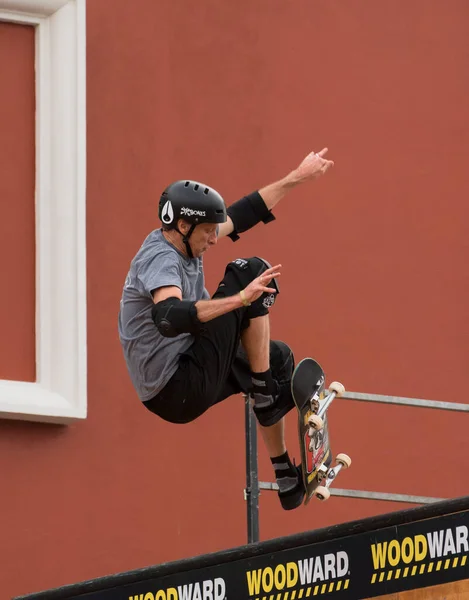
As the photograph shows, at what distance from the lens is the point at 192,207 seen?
824 cm

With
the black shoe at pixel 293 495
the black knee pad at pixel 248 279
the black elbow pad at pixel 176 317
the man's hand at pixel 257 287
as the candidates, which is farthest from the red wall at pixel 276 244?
the man's hand at pixel 257 287

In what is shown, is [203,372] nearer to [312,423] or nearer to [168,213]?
[312,423]

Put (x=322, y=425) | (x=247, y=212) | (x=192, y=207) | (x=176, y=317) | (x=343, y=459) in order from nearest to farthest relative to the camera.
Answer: (x=176, y=317), (x=192, y=207), (x=322, y=425), (x=343, y=459), (x=247, y=212)

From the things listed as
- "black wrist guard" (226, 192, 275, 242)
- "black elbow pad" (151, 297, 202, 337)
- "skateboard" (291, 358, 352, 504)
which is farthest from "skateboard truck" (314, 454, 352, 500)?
"black wrist guard" (226, 192, 275, 242)

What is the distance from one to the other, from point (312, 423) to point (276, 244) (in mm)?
3097

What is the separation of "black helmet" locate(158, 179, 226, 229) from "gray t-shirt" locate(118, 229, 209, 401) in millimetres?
121

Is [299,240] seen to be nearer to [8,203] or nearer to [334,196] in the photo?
[334,196]

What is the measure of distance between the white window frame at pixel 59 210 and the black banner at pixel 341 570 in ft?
8.72

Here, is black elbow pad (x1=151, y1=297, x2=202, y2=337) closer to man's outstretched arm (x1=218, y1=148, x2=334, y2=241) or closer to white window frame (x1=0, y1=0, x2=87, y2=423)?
man's outstretched arm (x1=218, y1=148, x2=334, y2=241)

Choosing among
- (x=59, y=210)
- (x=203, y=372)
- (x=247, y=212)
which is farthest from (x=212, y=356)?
(x=59, y=210)

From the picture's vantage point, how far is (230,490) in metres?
11.1

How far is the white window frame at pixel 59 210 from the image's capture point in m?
10.7

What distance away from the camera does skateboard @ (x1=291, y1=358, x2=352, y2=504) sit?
8.56m

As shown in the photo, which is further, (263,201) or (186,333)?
(263,201)
